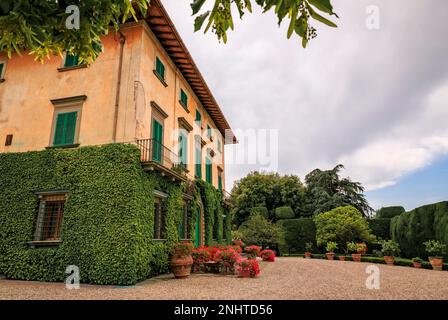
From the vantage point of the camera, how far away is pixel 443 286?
8.19 metres

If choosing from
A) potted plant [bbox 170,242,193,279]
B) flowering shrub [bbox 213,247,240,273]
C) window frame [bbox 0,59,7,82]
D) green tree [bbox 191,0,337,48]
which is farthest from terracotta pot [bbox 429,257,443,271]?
window frame [bbox 0,59,7,82]

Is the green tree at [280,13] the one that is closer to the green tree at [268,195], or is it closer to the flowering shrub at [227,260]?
the flowering shrub at [227,260]

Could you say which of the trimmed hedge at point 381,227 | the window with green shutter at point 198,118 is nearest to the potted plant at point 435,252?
the trimmed hedge at point 381,227

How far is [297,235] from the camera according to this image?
25.3 m

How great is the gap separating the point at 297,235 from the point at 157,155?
18.6m

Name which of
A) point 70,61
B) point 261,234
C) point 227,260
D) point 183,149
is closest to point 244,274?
point 227,260

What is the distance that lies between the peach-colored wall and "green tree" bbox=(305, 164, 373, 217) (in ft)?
76.6

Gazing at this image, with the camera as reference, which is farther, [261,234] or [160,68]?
[261,234]

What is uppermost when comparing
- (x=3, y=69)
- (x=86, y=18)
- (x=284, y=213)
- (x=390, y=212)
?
(x=3, y=69)

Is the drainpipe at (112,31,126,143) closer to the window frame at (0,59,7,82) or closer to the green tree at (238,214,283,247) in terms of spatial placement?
the window frame at (0,59,7,82)

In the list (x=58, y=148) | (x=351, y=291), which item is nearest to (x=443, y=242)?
(x=351, y=291)

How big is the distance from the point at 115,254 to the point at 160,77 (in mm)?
7498

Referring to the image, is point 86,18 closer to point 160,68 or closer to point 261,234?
point 160,68
